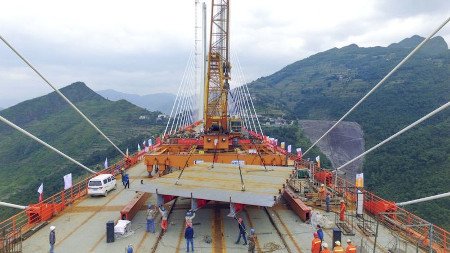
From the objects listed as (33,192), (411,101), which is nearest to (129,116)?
(33,192)

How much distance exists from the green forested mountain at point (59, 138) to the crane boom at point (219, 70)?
156ft

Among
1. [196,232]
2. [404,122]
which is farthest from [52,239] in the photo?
[404,122]

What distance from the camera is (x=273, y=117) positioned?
149 metres

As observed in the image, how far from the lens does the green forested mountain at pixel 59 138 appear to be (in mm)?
80812

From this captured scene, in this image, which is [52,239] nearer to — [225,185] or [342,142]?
[225,185]

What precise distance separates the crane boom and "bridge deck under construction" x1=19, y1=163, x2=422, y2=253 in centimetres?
1239

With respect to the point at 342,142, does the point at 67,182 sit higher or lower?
higher

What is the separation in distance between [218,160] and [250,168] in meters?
5.54

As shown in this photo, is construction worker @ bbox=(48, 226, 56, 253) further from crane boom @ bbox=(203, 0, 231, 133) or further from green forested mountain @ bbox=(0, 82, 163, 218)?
green forested mountain @ bbox=(0, 82, 163, 218)

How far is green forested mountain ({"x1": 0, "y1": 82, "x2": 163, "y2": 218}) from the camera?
80812 mm

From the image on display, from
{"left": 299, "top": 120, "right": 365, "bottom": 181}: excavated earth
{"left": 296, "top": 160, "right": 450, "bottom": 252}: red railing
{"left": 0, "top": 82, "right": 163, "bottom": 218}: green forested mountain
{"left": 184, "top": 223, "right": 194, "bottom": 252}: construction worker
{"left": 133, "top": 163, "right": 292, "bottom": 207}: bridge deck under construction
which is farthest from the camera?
{"left": 299, "top": 120, "right": 365, "bottom": 181}: excavated earth

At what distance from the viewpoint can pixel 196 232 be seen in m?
15.7

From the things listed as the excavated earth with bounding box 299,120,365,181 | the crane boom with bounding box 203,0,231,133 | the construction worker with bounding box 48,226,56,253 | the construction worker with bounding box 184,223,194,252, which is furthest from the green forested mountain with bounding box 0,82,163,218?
the construction worker with bounding box 184,223,194,252

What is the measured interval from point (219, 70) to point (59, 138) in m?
95.3
